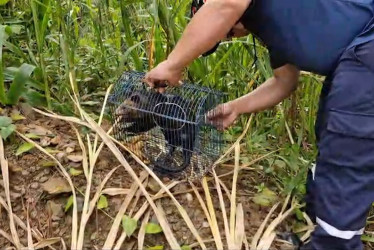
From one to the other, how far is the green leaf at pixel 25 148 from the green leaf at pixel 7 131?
0.06m

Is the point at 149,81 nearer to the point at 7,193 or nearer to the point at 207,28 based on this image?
the point at 207,28

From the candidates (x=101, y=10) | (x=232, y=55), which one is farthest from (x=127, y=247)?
(x=101, y=10)

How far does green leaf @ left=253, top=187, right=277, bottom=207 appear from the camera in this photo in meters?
1.86

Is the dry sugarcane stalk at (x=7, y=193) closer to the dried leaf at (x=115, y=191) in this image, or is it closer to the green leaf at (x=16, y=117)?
the green leaf at (x=16, y=117)

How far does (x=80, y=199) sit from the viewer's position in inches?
70.4

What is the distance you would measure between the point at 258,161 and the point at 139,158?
42 centimetres

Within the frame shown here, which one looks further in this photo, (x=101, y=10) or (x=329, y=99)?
(x=101, y=10)

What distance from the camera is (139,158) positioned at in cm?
191

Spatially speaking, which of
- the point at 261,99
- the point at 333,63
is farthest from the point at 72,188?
the point at 333,63

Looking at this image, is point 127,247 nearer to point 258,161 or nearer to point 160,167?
point 160,167

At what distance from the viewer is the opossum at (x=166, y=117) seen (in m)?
1.74

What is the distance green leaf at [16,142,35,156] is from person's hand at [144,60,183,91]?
513 millimetres

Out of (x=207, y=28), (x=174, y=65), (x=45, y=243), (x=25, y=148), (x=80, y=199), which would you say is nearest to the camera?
(x=207, y=28)

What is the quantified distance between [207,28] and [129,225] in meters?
0.61
